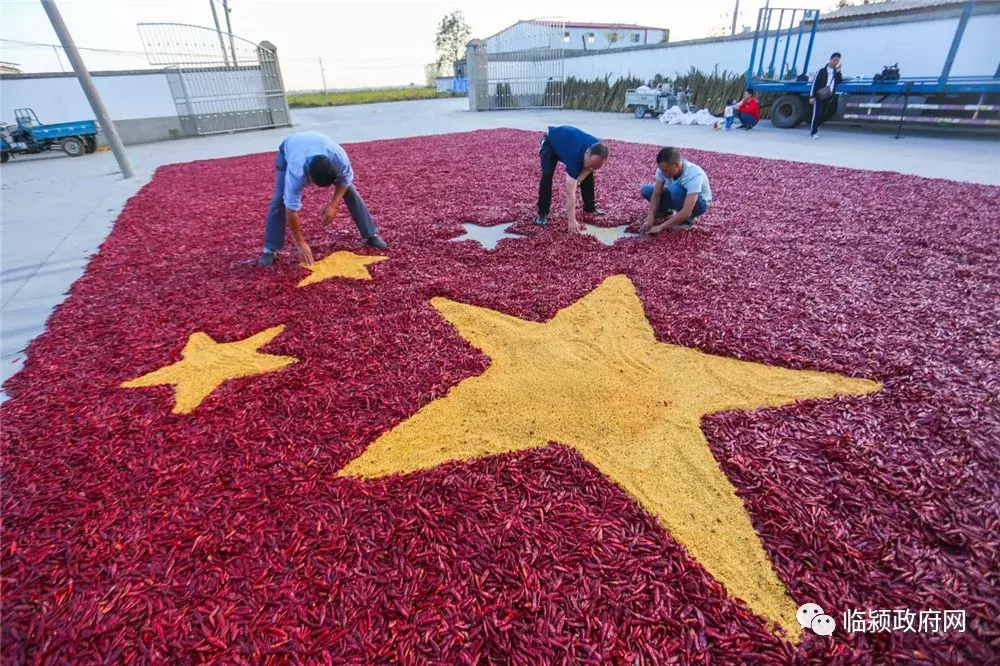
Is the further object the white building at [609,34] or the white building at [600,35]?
the white building at [609,34]

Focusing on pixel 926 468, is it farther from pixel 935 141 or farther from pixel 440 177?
pixel 935 141

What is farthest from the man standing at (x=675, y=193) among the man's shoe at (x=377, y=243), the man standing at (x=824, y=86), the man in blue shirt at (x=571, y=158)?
the man standing at (x=824, y=86)

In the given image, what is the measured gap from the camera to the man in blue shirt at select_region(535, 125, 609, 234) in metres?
5.50

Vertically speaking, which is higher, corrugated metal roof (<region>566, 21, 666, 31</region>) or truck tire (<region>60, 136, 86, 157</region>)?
corrugated metal roof (<region>566, 21, 666, 31</region>)

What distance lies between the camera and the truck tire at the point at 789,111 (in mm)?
15297

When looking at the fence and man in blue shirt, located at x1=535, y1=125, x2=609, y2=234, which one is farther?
the fence

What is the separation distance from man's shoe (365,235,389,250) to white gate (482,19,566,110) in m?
22.9

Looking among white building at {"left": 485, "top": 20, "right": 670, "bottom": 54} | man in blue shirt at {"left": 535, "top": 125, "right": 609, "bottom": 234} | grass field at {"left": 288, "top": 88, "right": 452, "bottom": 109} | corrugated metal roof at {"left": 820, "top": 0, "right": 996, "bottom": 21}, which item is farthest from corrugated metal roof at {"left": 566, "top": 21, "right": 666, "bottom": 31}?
man in blue shirt at {"left": 535, "top": 125, "right": 609, "bottom": 234}

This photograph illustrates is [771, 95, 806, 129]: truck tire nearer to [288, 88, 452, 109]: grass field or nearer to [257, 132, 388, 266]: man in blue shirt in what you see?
[257, 132, 388, 266]: man in blue shirt

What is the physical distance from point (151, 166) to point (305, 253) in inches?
451

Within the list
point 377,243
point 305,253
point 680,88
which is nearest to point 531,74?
point 680,88

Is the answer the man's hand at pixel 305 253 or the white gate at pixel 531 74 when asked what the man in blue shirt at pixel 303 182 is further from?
the white gate at pixel 531 74

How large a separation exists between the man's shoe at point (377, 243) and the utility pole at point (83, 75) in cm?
923

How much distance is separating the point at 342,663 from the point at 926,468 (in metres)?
2.86
